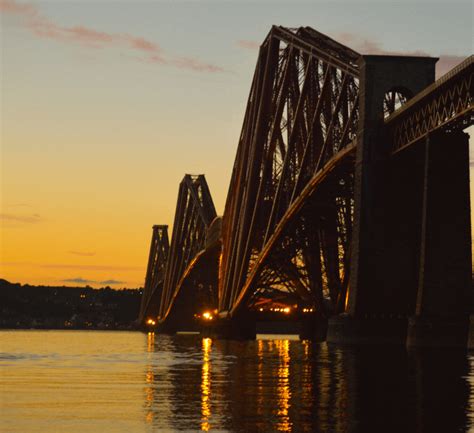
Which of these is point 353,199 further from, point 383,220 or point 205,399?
point 205,399

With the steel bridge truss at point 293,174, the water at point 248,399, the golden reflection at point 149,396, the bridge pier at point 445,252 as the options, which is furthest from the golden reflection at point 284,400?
the steel bridge truss at point 293,174

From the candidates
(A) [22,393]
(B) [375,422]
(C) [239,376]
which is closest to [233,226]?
(C) [239,376]

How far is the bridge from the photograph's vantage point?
55.4 metres

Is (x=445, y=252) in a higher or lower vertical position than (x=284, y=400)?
higher

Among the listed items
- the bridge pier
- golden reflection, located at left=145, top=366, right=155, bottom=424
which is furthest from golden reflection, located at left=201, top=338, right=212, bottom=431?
the bridge pier

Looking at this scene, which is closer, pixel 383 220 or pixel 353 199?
pixel 383 220

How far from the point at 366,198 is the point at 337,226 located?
2820 centimetres

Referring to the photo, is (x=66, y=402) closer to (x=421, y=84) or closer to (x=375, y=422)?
(x=375, y=422)

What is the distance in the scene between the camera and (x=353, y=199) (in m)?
86.8

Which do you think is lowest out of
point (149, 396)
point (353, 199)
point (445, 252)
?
point (149, 396)

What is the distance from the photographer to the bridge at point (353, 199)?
182 ft

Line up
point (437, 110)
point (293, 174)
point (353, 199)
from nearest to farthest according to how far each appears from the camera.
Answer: point (437, 110), point (353, 199), point (293, 174)

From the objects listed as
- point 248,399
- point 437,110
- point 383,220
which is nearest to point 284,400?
point 248,399

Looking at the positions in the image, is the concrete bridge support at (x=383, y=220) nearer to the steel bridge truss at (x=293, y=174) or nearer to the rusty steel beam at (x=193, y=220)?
the steel bridge truss at (x=293, y=174)
